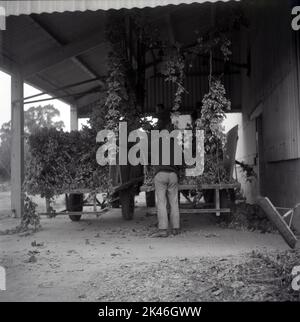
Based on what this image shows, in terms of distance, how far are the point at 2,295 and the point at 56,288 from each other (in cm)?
60

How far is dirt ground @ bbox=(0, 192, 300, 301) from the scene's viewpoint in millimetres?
4461

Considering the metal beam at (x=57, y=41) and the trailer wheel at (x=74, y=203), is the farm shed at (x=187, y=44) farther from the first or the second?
the trailer wheel at (x=74, y=203)

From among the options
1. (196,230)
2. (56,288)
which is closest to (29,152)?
(196,230)

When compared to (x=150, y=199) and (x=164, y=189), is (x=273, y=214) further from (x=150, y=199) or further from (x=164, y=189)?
(x=150, y=199)

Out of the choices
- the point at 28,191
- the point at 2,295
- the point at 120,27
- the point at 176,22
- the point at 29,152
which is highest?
the point at 176,22

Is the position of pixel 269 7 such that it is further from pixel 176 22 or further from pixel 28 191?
pixel 28 191

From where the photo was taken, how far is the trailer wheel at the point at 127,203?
10094mm

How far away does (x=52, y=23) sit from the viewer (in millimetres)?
10484

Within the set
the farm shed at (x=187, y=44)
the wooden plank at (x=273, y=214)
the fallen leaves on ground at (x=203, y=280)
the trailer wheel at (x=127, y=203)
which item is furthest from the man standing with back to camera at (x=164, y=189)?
the wooden plank at (x=273, y=214)

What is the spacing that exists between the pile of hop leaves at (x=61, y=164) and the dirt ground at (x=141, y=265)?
3.48 ft

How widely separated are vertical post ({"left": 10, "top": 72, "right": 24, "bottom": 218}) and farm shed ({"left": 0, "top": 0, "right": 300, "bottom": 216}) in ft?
A: 0.09

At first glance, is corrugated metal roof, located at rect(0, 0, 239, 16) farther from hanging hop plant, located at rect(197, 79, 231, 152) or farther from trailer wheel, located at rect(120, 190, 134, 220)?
trailer wheel, located at rect(120, 190, 134, 220)

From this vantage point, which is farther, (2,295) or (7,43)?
(7,43)

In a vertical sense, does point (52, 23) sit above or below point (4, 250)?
above
